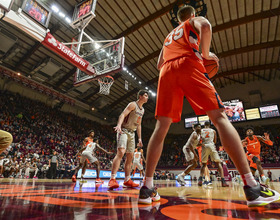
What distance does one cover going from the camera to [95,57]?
7.61 metres

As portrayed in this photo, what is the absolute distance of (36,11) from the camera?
5.02 metres

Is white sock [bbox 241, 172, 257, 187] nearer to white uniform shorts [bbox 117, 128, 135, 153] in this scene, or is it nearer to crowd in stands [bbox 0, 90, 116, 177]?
white uniform shorts [bbox 117, 128, 135, 153]

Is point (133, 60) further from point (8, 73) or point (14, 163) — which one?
point (14, 163)

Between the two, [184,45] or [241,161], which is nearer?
[241,161]

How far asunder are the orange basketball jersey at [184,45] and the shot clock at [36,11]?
4.67 metres

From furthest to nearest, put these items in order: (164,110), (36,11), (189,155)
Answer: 1. (189,155)
2. (36,11)
3. (164,110)

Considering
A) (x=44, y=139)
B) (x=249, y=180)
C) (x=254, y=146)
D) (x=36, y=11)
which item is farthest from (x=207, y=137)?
(x=44, y=139)

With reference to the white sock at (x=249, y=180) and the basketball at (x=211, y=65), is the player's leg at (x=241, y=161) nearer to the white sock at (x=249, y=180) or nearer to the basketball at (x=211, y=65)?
the white sock at (x=249, y=180)

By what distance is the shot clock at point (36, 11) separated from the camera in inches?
185

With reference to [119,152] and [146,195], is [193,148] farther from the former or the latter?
[146,195]

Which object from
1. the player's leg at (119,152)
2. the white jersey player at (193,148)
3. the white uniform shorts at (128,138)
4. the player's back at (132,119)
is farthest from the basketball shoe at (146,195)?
the white jersey player at (193,148)

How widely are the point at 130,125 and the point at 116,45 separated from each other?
15.9 feet

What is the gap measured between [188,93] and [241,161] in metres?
0.70

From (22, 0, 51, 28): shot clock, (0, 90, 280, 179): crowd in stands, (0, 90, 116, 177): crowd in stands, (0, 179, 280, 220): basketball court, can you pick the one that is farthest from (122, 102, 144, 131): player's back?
(0, 90, 116, 177): crowd in stands
